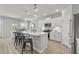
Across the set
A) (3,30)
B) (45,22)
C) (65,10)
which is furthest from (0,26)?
(65,10)

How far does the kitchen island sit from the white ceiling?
468mm

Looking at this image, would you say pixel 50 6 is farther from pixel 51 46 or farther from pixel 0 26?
pixel 0 26

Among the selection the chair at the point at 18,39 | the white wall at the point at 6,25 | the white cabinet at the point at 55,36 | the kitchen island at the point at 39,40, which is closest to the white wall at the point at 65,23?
the white cabinet at the point at 55,36

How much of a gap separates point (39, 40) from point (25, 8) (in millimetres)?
850

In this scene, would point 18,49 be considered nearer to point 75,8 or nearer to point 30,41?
point 30,41

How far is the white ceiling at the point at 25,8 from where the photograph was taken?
7.83ft

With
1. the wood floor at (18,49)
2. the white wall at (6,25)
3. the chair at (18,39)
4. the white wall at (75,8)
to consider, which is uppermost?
the white wall at (75,8)

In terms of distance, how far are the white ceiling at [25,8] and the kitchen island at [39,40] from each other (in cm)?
47

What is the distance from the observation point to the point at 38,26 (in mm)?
2520

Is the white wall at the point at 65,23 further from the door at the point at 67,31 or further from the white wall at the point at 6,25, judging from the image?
the white wall at the point at 6,25

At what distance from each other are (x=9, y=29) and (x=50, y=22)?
103 centimetres

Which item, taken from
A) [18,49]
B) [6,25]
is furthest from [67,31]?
[6,25]

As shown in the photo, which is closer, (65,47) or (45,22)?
(65,47)

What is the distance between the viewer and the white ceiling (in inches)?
94.0
